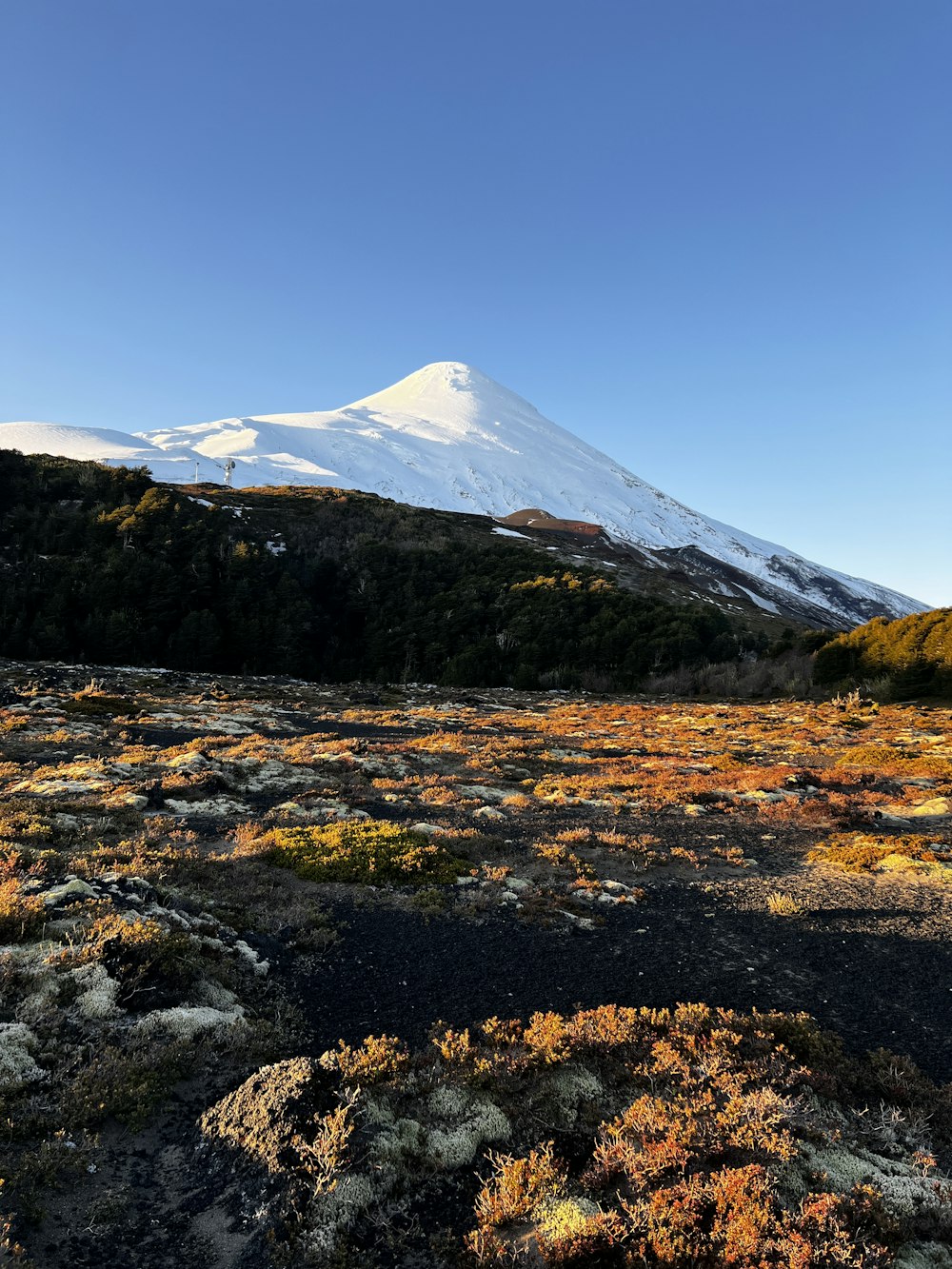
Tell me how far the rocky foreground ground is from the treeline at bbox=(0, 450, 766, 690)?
51.9 meters

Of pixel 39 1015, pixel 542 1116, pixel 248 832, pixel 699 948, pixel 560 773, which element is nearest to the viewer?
pixel 542 1116

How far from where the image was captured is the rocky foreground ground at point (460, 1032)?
4.93 m

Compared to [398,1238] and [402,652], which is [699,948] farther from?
[402,652]

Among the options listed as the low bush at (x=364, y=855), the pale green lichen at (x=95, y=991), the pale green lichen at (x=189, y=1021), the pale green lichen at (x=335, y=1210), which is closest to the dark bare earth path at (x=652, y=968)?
the pale green lichen at (x=189, y=1021)

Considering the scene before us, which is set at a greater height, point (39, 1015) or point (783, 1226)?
point (783, 1226)

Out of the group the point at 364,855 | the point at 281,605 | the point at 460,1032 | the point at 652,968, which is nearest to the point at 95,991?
the point at 460,1032

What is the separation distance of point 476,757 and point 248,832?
14682mm

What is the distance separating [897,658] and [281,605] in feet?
Result: 226

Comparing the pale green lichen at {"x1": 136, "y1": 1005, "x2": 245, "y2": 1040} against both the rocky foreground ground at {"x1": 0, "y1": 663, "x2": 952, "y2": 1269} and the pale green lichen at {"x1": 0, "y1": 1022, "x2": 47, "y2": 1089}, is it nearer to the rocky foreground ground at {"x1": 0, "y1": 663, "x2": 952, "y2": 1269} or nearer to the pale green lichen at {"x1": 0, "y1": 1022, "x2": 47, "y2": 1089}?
the rocky foreground ground at {"x1": 0, "y1": 663, "x2": 952, "y2": 1269}

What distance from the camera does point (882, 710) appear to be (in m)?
48.0

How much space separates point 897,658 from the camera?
2172 inches

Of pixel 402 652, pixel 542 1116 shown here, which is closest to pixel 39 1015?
pixel 542 1116

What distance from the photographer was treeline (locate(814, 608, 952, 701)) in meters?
52.4

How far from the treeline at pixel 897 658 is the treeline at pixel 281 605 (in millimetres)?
11702
